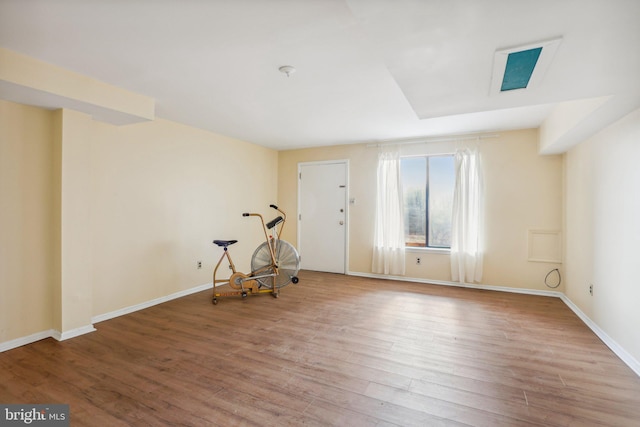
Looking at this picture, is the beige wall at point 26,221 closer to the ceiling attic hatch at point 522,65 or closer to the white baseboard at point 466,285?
the ceiling attic hatch at point 522,65

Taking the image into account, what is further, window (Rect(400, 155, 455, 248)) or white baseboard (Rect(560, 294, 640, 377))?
window (Rect(400, 155, 455, 248))

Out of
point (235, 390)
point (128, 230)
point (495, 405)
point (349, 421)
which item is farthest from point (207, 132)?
point (495, 405)

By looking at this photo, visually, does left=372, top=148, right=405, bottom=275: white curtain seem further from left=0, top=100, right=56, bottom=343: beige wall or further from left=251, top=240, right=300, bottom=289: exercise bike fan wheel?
left=0, top=100, right=56, bottom=343: beige wall

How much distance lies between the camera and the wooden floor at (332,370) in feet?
5.83

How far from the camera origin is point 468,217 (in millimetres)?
4488

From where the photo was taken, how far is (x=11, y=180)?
260cm

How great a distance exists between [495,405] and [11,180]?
13.6 feet

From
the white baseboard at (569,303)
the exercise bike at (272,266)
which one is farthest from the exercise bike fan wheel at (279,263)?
the white baseboard at (569,303)

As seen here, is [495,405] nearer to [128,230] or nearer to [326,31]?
[326,31]

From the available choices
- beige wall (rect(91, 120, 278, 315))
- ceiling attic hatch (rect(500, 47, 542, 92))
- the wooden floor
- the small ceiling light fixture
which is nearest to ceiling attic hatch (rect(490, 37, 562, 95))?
ceiling attic hatch (rect(500, 47, 542, 92))

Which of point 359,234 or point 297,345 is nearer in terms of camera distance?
point 297,345

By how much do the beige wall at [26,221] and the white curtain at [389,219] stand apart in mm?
4240

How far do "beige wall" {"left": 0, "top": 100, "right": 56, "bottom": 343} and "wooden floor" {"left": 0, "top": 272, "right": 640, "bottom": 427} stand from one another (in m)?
0.34

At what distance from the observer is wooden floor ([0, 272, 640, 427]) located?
178cm
